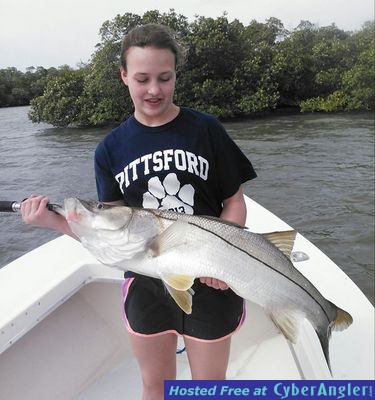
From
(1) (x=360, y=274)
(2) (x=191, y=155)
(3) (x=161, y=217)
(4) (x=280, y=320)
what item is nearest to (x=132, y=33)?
(2) (x=191, y=155)

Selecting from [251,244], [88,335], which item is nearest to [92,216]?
[251,244]

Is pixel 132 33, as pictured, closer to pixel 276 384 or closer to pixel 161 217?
pixel 161 217

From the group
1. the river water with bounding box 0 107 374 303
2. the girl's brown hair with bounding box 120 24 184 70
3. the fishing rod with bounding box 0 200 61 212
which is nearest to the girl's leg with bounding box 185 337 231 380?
the fishing rod with bounding box 0 200 61 212

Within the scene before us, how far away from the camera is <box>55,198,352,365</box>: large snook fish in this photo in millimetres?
1638

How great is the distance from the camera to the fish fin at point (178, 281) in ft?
5.32

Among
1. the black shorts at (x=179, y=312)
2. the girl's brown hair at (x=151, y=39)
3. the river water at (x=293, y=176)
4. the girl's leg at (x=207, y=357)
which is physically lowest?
the river water at (x=293, y=176)

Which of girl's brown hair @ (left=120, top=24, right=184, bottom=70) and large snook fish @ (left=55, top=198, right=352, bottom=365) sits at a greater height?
girl's brown hair @ (left=120, top=24, right=184, bottom=70)

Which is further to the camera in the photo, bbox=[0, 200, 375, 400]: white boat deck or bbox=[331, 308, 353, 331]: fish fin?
bbox=[0, 200, 375, 400]: white boat deck

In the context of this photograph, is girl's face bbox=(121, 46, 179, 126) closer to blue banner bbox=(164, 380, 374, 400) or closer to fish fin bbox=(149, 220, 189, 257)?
fish fin bbox=(149, 220, 189, 257)

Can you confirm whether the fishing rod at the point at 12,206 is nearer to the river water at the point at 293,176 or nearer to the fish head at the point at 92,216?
the fish head at the point at 92,216

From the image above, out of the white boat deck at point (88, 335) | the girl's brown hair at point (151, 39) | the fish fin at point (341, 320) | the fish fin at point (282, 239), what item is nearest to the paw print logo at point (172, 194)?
the fish fin at point (282, 239)

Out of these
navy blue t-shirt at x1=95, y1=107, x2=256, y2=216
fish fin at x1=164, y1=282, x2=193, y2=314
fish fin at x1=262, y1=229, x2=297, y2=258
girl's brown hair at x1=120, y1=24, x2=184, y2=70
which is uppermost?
girl's brown hair at x1=120, y1=24, x2=184, y2=70

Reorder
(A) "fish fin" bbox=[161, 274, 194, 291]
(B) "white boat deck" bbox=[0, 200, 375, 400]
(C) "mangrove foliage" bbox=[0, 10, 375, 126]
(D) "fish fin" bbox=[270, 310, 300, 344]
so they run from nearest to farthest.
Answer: (A) "fish fin" bbox=[161, 274, 194, 291] < (D) "fish fin" bbox=[270, 310, 300, 344] < (B) "white boat deck" bbox=[0, 200, 375, 400] < (C) "mangrove foliage" bbox=[0, 10, 375, 126]

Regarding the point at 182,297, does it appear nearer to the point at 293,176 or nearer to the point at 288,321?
the point at 288,321
